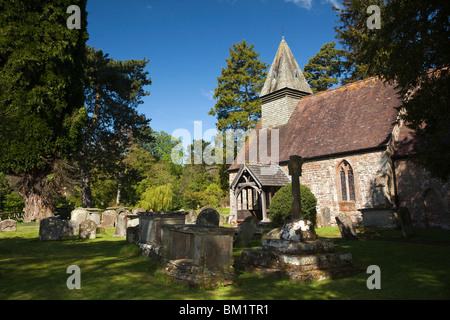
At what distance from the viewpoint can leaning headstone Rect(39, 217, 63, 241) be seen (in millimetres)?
12370

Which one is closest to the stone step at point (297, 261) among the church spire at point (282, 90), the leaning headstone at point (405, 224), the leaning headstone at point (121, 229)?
the leaning headstone at point (405, 224)

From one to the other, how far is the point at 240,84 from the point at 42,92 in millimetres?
24209

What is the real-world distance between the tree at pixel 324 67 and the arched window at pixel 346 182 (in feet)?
76.8

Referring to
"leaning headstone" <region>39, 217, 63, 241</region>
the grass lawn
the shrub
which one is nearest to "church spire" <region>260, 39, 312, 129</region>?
the shrub

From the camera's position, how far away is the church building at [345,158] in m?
15.3

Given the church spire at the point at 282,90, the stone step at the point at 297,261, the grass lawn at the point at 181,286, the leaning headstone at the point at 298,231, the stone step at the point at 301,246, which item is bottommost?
the grass lawn at the point at 181,286

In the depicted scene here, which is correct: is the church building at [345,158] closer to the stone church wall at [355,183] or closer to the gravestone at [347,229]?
the stone church wall at [355,183]

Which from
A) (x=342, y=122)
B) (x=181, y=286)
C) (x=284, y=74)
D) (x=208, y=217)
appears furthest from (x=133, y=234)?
(x=284, y=74)

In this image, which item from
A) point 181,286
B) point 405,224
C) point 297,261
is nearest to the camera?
point 181,286

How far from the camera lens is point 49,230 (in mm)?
12430

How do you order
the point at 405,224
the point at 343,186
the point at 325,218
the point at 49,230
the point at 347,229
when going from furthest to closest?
the point at 343,186 < the point at 325,218 < the point at 49,230 < the point at 347,229 < the point at 405,224

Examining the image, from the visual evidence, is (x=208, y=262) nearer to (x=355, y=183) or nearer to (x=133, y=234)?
(x=133, y=234)

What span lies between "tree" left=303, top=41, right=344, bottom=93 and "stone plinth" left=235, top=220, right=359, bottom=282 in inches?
1409
